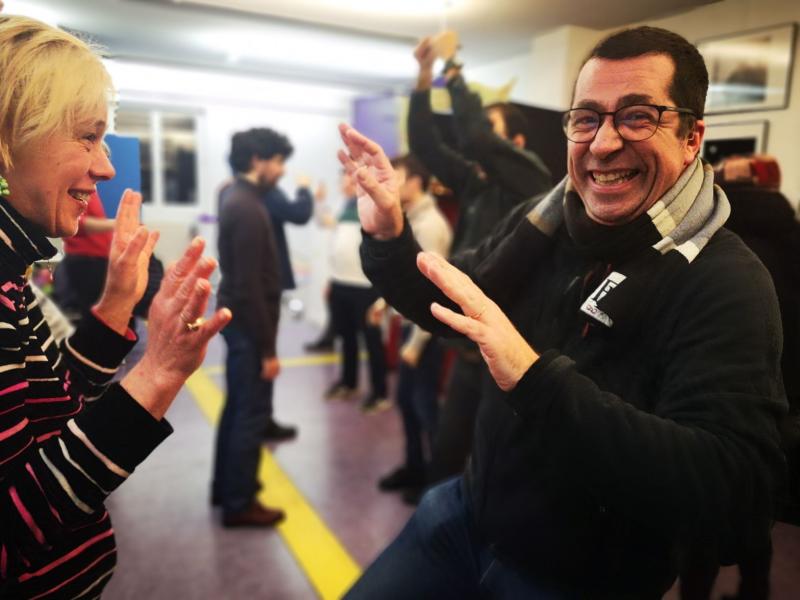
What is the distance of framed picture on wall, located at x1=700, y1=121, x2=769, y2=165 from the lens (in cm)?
95

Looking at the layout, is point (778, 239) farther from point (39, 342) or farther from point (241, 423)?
point (241, 423)

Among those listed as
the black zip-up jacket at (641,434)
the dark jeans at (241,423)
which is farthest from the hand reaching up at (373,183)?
the dark jeans at (241,423)

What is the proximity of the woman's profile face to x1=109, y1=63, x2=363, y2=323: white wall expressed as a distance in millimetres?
136

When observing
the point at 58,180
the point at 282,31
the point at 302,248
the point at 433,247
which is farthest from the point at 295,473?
the point at 302,248

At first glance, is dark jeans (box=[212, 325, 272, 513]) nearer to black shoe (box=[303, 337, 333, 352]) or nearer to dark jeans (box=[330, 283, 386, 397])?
dark jeans (box=[330, 283, 386, 397])

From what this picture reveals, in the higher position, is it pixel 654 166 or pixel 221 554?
pixel 654 166

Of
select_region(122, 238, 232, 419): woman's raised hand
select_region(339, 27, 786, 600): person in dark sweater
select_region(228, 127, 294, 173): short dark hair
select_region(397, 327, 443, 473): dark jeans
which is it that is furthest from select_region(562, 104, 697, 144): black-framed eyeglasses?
select_region(397, 327, 443, 473): dark jeans

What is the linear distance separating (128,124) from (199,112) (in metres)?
0.70

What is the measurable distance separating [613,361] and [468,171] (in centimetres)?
139

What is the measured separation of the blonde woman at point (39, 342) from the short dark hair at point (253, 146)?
2.55 feet

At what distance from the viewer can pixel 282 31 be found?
1546 mm

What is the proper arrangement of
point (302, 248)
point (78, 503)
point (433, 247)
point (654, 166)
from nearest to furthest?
1. point (78, 503)
2. point (654, 166)
3. point (433, 247)
4. point (302, 248)

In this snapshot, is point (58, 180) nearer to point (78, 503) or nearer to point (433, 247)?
point (78, 503)

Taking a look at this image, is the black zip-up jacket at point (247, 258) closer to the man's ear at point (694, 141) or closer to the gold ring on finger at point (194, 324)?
the gold ring on finger at point (194, 324)
